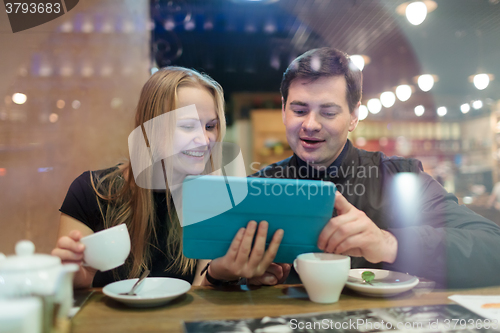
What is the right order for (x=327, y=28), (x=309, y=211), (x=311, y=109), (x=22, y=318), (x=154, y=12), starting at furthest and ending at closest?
1. (x=327, y=28)
2. (x=154, y=12)
3. (x=311, y=109)
4. (x=309, y=211)
5. (x=22, y=318)

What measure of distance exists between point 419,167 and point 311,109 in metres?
0.55

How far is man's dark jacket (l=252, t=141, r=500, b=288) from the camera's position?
94cm

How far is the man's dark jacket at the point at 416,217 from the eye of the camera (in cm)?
94

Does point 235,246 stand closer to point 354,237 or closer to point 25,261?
point 354,237

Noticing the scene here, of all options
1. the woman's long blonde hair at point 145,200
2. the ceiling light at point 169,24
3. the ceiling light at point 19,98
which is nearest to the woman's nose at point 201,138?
the woman's long blonde hair at point 145,200

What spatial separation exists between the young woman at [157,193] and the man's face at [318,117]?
0.36 metres

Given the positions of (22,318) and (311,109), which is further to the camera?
(311,109)

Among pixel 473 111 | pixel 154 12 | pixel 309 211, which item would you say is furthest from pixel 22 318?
pixel 473 111

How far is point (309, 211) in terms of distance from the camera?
2.56 ft

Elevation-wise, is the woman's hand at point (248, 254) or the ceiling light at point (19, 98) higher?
the ceiling light at point (19, 98)

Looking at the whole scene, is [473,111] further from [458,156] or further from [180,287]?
[180,287]

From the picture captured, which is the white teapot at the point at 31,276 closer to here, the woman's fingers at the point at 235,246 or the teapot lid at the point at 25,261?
the teapot lid at the point at 25,261

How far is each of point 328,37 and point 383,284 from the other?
387cm

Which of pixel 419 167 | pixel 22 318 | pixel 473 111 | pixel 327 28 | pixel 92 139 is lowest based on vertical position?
pixel 22 318
